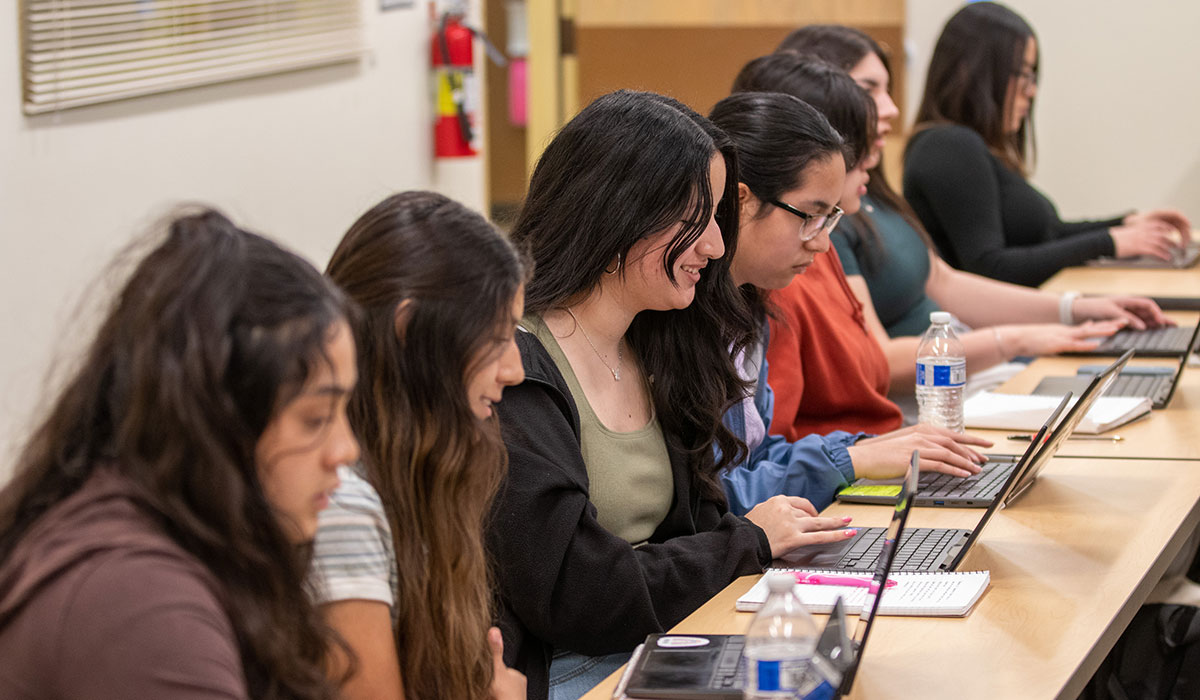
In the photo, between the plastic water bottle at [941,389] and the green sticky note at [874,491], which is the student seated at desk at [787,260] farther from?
the plastic water bottle at [941,389]

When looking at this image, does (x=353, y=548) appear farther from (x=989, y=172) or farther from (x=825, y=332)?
(x=989, y=172)

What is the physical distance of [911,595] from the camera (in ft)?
5.22

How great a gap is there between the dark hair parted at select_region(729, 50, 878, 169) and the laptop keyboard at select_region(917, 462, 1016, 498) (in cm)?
67

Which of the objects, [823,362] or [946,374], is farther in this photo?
[823,362]

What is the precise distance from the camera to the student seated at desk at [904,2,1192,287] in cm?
378

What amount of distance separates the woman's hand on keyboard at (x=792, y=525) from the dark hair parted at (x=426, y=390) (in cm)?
58

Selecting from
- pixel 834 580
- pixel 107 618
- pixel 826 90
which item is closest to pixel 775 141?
pixel 826 90

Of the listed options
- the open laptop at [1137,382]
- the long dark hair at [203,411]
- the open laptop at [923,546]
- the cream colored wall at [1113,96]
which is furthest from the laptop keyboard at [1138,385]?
the cream colored wall at [1113,96]

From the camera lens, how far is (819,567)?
5.67 feet

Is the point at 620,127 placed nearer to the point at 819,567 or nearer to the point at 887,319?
the point at 819,567

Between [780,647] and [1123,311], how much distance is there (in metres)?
2.38

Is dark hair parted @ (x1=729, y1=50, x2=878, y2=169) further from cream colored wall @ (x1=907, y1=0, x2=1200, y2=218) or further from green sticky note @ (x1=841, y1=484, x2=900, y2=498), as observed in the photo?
cream colored wall @ (x1=907, y1=0, x2=1200, y2=218)

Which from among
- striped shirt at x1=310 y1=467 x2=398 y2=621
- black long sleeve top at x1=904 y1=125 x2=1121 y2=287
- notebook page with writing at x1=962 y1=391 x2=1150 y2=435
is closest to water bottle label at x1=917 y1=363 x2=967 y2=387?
notebook page with writing at x1=962 y1=391 x2=1150 y2=435

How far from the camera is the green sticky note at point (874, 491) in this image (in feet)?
6.72
